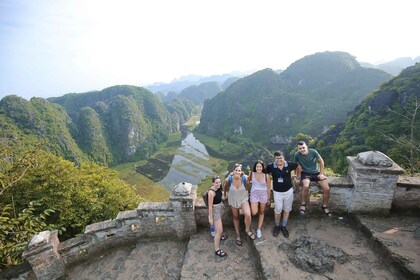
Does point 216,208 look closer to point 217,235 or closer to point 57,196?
point 217,235

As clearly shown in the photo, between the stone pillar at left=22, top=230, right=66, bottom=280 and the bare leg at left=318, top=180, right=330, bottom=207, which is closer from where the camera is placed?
the stone pillar at left=22, top=230, right=66, bottom=280

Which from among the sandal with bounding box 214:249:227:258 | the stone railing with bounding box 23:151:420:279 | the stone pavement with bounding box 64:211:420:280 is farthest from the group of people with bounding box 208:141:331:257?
the stone railing with bounding box 23:151:420:279

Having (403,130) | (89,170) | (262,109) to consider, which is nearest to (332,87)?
(262,109)

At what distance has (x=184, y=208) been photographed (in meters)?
6.05

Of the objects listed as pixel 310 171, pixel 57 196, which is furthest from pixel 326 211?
pixel 57 196

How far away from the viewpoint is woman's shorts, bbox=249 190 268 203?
5.48m

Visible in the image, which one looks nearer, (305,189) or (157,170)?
(305,189)

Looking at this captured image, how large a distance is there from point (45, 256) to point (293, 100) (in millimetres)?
103575

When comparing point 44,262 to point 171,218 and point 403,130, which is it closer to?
point 171,218

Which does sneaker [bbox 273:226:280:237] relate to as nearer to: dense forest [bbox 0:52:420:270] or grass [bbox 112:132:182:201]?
dense forest [bbox 0:52:420:270]

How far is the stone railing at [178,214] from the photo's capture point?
5.42 meters

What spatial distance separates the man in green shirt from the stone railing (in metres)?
0.21

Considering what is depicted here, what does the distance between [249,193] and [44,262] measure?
5198mm

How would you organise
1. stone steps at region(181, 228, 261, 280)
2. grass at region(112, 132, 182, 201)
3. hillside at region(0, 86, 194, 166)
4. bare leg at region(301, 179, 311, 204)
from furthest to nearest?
1. hillside at region(0, 86, 194, 166)
2. grass at region(112, 132, 182, 201)
3. bare leg at region(301, 179, 311, 204)
4. stone steps at region(181, 228, 261, 280)
